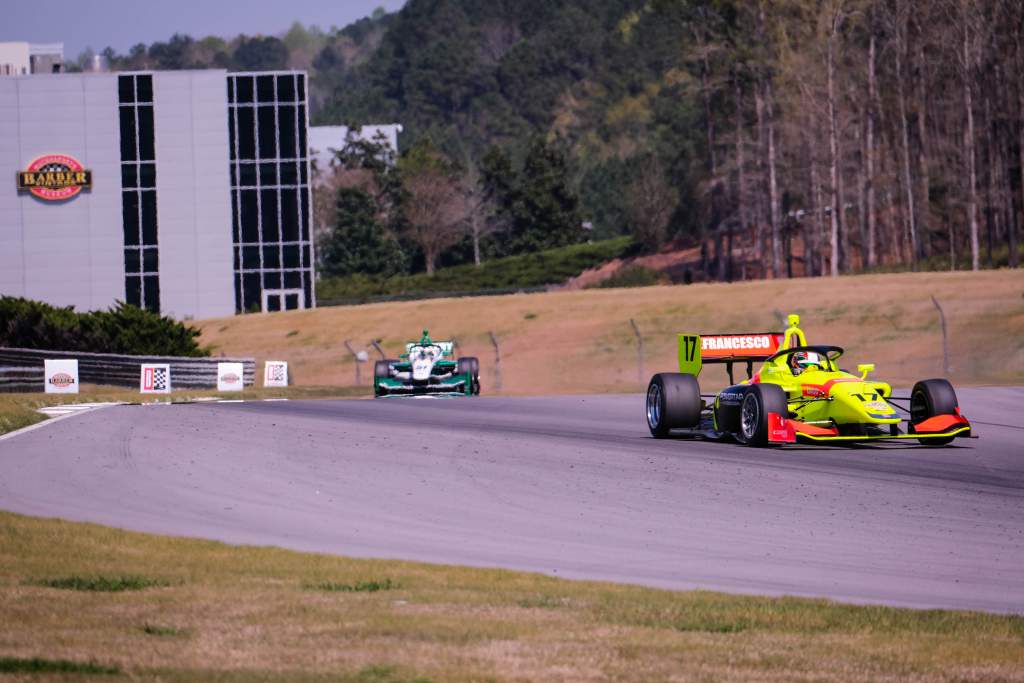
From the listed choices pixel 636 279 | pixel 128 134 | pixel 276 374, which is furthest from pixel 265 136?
pixel 276 374

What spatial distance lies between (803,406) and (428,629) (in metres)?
11.7

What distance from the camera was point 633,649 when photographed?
8.04 meters

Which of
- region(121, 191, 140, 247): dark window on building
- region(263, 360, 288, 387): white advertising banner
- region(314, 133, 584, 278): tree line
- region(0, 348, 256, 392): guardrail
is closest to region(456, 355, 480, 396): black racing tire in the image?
region(0, 348, 256, 392): guardrail

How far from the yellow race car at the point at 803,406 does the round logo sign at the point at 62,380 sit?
24672 mm

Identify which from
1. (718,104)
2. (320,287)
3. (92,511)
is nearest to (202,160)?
(320,287)

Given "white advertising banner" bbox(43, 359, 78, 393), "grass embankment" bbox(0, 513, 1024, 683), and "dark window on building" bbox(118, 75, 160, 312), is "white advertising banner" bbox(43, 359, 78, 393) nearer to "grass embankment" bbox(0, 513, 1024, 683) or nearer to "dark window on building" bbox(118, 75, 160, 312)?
"grass embankment" bbox(0, 513, 1024, 683)

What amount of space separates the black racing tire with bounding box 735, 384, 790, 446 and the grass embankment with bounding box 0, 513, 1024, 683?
29.4ft

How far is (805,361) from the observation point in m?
19.5

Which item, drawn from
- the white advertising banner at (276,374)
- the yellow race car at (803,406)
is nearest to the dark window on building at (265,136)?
the white advertising banner at (276,374)

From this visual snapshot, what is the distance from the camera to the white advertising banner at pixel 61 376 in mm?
40781

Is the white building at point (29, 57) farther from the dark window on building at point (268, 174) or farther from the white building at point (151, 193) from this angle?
the dark window on building at point (268, 174)

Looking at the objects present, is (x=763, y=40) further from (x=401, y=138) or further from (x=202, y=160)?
(x=401, y=138)

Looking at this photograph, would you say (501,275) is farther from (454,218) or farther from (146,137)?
(146,137)

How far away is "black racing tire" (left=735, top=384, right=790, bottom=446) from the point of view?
18.9m
